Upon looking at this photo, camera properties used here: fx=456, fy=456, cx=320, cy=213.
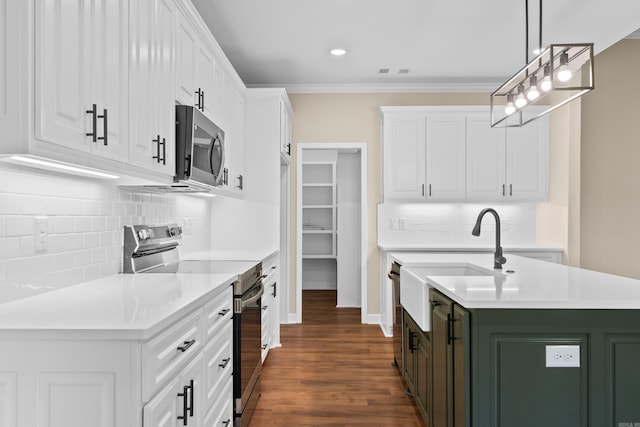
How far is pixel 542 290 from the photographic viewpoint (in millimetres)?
1990

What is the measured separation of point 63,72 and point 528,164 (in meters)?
4.66

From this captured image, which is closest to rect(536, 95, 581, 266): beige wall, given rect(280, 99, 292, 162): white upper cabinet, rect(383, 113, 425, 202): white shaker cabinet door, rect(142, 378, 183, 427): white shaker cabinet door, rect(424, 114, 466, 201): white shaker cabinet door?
rect(424, 114, 466, 201): white shaker cabinet door

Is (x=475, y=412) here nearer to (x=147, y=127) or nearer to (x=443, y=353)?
(x=443, y=353)

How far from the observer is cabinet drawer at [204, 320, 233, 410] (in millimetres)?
1897

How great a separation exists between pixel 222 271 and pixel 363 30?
7.55ft

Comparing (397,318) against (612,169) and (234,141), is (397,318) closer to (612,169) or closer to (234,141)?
(234,141)

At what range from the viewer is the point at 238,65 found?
4531 millimetres

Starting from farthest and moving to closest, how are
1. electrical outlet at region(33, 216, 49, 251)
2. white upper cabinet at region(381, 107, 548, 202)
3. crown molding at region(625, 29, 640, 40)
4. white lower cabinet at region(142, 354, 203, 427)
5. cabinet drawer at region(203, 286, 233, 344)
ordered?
1. white upper cabinet at region(381, 107, 548, 202)
2. crown molding at region(625, 29, 640, 40)
3. cabinet drawer at region(203, 286, 233, 344)
4. electrical outlet at region(33, 216, 49, 251)
5. white lower cabinet at region(142, 354, 203, 427)

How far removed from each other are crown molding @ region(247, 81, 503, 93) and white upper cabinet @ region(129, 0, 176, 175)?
287 cm

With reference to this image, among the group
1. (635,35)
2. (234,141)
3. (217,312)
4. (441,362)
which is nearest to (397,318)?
(441,362)

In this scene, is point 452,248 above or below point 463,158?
below

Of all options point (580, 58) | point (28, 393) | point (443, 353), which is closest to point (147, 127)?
point (28, 393)

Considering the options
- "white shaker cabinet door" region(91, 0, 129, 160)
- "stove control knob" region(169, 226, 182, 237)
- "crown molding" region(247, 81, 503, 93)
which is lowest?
"stove control knob" region(169, 226, 182, 237)

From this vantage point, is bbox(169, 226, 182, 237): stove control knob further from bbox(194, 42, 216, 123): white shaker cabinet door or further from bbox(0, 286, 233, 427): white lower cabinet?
bbox(0, 286, 233, 427): white lower cabinet
